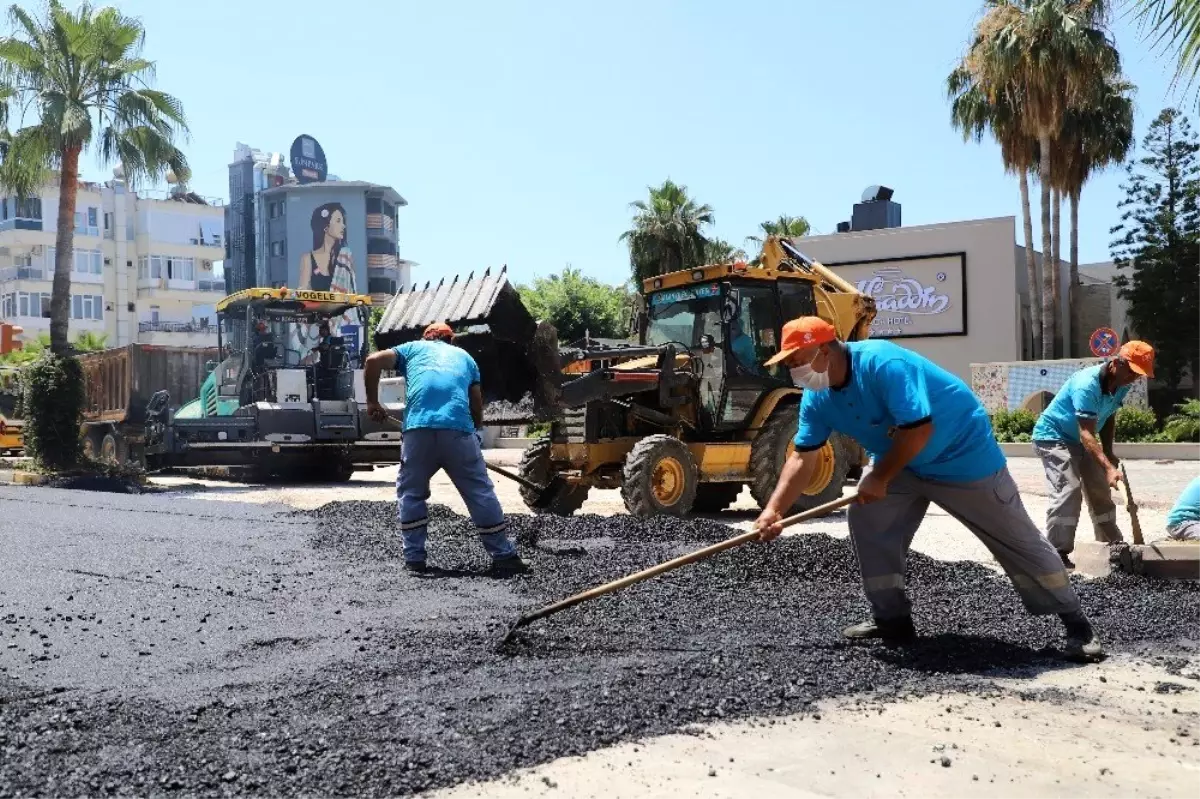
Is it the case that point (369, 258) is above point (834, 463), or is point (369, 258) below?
above

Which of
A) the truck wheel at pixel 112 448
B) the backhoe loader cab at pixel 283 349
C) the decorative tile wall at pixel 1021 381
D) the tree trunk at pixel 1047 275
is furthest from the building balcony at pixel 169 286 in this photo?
the backhoe loader cab at pixel 283 349

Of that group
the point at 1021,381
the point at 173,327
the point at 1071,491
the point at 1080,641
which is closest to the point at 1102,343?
the point at 1021,381

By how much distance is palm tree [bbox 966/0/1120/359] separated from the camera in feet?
88.8

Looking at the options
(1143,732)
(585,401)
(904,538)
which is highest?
(585,401)

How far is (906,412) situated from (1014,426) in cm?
2253

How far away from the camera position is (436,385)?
741 cm

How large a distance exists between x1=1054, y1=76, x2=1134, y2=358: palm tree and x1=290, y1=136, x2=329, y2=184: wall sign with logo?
5883 centimetres

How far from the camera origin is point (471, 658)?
4.89 meters

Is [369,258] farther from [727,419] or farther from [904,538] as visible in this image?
[904,538]

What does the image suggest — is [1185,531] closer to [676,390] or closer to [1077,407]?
[1077,407]

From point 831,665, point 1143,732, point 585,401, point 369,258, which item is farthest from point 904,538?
point 369,258

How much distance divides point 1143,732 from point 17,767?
3.46 metres

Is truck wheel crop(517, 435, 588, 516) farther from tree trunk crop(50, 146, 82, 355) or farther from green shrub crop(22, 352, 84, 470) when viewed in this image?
tree trunk crop(50, 146, 82, 355)

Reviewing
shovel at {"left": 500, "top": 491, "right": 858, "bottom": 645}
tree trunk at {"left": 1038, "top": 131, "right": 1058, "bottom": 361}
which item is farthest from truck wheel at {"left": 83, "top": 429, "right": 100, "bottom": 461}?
tree trunk at {"left": 1038, "top": 131, "right": 1058, "bottom": 361}
